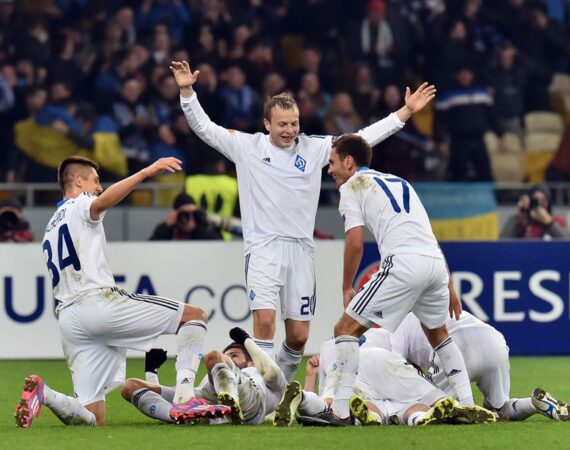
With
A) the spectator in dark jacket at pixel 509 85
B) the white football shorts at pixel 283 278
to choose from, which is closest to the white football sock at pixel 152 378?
the white football shorts at pixel 283 278

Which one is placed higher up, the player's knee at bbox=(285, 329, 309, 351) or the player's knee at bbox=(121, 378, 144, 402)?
the player's knee at bbox=(285, 329, 309, 351)

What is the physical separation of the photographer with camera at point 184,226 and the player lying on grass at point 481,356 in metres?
5.30

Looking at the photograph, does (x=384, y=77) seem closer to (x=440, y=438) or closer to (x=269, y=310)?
(x=269, y=310)

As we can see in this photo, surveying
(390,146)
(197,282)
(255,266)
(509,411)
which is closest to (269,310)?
(255,266)

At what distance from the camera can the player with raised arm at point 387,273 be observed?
8469 millimetres

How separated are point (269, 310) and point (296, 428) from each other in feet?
5.08

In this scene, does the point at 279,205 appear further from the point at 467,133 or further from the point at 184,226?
the point at 467,133

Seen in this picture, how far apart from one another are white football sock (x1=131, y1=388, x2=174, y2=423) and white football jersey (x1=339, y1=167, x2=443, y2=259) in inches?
58.0

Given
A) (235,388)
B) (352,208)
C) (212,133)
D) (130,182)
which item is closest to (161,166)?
(130,182)

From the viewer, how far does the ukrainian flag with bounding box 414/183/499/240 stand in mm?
15680

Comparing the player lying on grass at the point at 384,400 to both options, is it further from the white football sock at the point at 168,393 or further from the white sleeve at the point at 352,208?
the white football sock at the point at 168,393

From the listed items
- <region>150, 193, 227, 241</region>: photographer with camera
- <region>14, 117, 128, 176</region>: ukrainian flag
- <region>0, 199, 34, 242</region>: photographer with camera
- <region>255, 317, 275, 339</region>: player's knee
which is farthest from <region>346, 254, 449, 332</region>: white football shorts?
<region>14, 117, 128, 176</region>: ukrainian flag

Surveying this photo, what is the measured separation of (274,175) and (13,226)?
17.0ft

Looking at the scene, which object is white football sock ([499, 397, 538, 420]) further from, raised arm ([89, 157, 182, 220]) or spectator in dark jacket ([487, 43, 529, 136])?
spectator in dark jacket ([487, 43, 529, 136])
